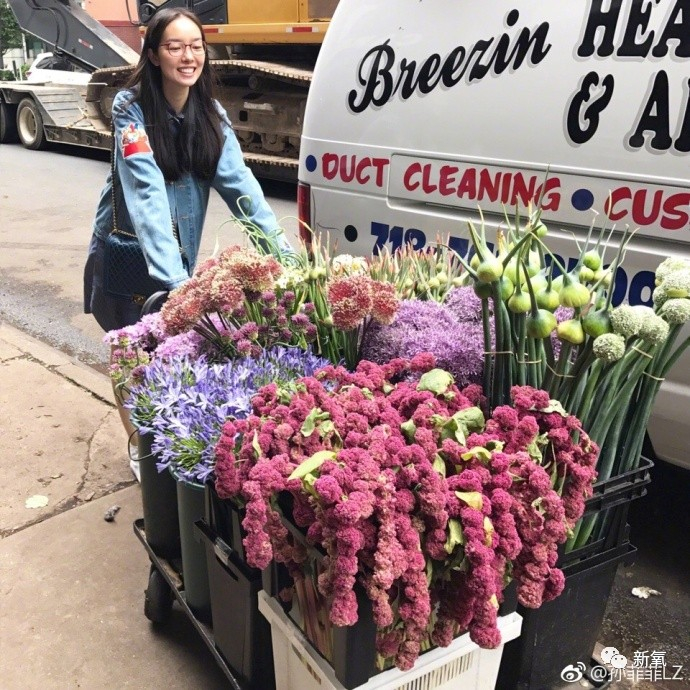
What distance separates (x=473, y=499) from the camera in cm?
122

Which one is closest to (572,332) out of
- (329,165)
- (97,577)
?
(329,165)

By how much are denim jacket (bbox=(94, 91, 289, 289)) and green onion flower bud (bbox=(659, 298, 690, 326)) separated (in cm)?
127

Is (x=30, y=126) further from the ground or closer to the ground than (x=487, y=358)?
closer to the ground

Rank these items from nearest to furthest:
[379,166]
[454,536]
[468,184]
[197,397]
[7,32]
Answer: [454,536]
[197,397]
[468,184]
[379,166]
[7,32]

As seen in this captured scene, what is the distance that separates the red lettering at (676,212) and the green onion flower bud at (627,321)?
3.31 feet

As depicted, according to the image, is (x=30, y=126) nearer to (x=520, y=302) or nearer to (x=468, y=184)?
(x=468, y=184)

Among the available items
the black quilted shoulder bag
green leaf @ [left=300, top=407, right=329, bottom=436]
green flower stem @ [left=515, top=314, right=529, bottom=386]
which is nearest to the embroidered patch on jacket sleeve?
the black quilted shoulder bag

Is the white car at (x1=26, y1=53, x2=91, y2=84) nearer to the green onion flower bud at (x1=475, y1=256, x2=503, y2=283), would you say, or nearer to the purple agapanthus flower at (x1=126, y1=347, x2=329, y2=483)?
the purple agapanthus flower at (x1=126, y1=347, x2=329, y2=483)

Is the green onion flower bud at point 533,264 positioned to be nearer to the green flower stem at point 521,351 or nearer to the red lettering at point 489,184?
the green flower stem at point 521,351

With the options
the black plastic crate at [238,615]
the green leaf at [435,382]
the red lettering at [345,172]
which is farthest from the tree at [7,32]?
the green leaf at [435,382]

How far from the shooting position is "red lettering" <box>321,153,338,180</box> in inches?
121

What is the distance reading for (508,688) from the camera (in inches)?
68.7

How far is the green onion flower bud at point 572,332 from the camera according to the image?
1.38 m

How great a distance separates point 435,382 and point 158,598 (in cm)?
134
